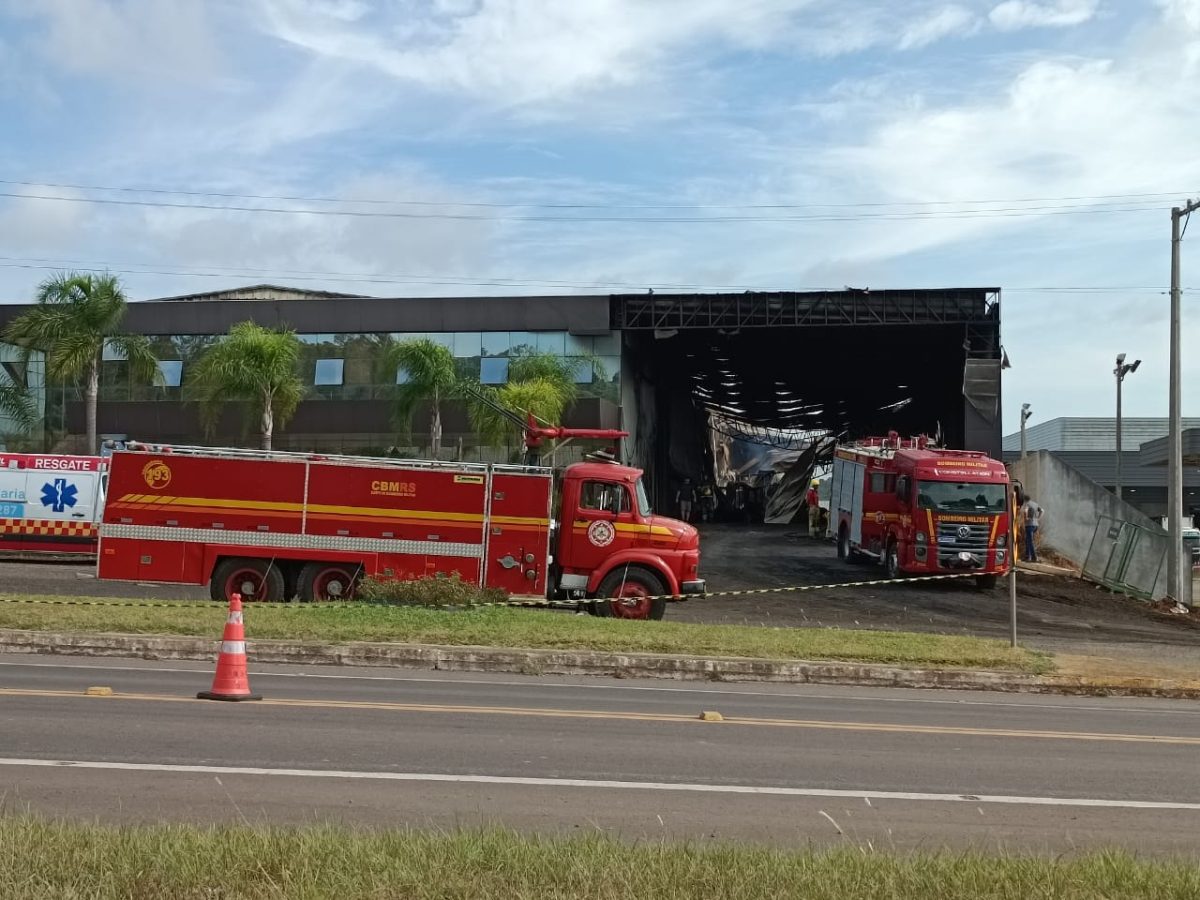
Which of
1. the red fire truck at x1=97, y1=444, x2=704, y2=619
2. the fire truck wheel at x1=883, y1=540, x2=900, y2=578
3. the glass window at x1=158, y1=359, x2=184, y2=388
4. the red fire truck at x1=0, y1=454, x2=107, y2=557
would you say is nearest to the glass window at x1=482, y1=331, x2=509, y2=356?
the glass window at x1=158, y1=359, x2=184, y2=388

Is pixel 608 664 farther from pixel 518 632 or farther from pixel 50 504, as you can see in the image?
pixel 50 504

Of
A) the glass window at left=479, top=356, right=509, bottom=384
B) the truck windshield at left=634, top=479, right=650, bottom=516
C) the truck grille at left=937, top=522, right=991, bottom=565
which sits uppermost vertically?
the glass window at left=479, top=356, right=509, bottom=384

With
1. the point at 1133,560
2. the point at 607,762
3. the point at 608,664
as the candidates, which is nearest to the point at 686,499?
the point at 1133,560

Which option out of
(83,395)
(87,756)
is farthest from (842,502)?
(83,395)

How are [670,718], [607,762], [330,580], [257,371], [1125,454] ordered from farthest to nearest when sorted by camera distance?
[1125,454] → [257,371] → [330,580] → [670,718] → [607,762]

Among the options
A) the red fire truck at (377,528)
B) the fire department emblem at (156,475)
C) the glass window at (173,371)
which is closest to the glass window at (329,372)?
the glass window at (173,371)

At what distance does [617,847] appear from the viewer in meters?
5.80

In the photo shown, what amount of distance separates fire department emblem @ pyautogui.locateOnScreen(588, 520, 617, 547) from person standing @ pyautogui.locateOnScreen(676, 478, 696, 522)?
119ft

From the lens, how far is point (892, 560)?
1178 inches

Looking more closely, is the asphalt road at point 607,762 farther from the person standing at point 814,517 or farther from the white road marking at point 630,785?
the person standing at point 814,517

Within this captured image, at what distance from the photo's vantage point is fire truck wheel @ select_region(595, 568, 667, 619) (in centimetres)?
2058

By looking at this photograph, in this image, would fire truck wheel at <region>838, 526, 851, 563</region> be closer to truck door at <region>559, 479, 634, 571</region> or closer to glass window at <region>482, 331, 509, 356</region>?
truck door at <region>559, 479, 634, 571</region>

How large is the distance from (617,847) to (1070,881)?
1.95 meters

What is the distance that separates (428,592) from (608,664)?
4.97 metres
